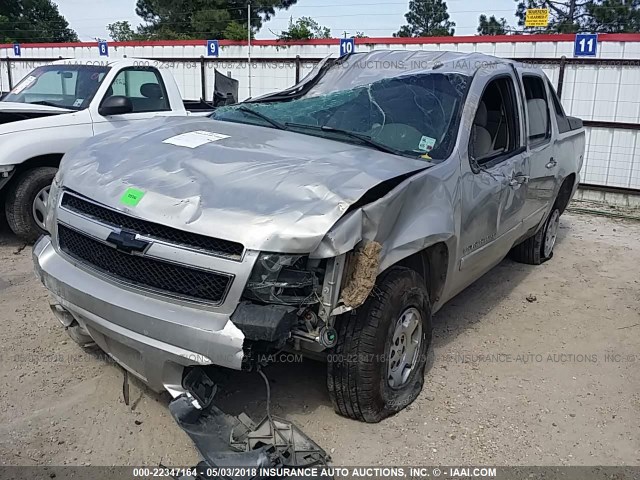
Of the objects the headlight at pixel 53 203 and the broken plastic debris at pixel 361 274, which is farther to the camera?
the headlight at pixel 53 203

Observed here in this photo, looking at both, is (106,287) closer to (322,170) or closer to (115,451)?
(115,451)

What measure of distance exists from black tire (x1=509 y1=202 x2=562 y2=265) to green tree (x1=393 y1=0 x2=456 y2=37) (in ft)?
162

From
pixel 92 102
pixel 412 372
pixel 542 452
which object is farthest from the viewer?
pixel 92 102

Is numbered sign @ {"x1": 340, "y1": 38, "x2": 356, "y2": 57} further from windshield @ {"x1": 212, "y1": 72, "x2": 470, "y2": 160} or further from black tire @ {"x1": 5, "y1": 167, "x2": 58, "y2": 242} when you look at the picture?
windshield @ {"x1": 212, "y1": 72, "x2": 470, "y2": 160}

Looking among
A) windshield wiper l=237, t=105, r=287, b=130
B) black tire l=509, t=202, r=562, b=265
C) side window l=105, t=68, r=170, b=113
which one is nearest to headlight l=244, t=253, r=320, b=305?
windshield wiper l=237, t=105, r=287, b=130

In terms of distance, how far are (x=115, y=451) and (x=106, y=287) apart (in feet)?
2.67

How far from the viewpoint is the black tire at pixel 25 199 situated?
19.9 ft

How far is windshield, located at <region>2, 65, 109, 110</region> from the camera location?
22.4ft

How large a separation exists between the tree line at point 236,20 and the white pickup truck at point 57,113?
818cm

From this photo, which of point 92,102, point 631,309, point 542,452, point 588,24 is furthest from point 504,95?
point 588,24

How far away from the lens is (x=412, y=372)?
3562 mm

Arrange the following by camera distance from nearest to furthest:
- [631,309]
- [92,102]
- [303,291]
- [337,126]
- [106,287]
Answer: [303,291], [106,287], [337,126], [631,309], [92,102]

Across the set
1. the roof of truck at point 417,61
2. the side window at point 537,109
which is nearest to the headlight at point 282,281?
the roof of truck at point 417,61

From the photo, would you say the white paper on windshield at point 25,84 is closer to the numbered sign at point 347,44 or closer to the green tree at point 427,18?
the numbered sign at point 347,44
